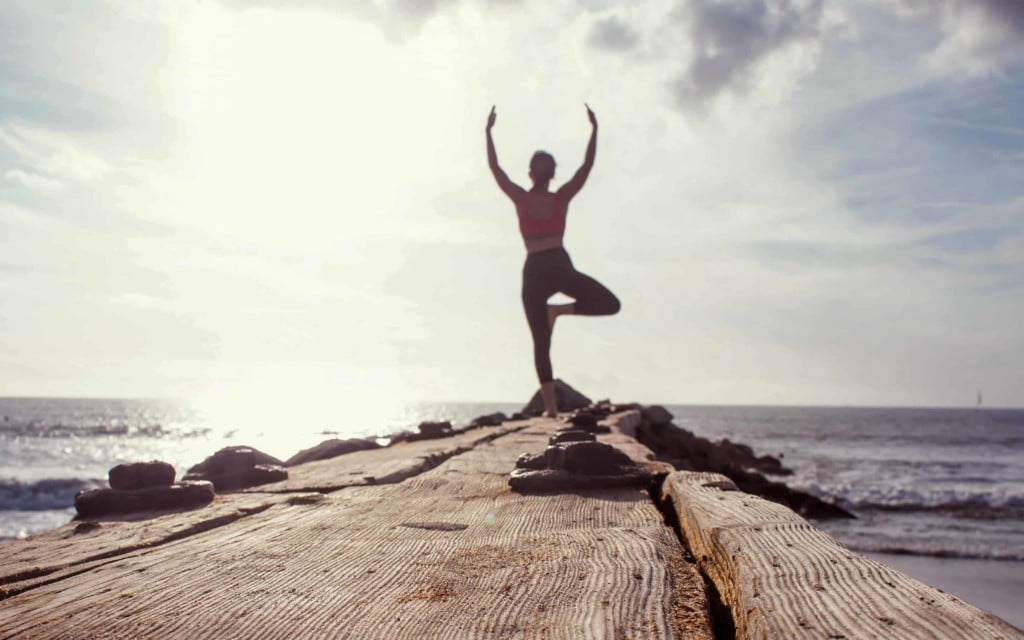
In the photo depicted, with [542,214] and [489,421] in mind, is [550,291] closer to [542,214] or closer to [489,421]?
[542,214]

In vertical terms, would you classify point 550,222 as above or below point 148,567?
above

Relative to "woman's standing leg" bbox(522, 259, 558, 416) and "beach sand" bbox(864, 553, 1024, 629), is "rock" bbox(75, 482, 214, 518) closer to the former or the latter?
"woman's standing leg" bbox(522, 259, 558, 416)

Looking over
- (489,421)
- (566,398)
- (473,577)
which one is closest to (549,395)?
(489,421)

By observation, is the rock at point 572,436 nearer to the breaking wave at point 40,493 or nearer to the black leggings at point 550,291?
the black leggings at point 550,291

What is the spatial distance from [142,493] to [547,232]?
4.49 m

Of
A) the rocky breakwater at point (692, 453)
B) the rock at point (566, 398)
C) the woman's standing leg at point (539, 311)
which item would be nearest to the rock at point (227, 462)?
the woman's standing leg at point (539, 311)

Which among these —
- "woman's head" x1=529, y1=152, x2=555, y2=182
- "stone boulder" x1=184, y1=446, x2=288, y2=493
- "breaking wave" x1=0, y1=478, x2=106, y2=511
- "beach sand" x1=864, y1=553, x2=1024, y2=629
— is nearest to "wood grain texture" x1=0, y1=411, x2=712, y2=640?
"stone boulder" x1=184, y1=446, x2=288, y2=493

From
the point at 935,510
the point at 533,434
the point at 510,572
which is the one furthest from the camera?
the point at 935,510

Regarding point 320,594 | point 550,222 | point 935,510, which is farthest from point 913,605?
point 935,510

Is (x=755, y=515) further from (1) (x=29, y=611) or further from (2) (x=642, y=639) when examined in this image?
(1) (x=29, y=611)

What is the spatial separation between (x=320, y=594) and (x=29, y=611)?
0.46 m

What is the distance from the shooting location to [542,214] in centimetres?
658

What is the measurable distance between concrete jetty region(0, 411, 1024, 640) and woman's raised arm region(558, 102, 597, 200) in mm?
4391

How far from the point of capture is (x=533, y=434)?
5574mm
